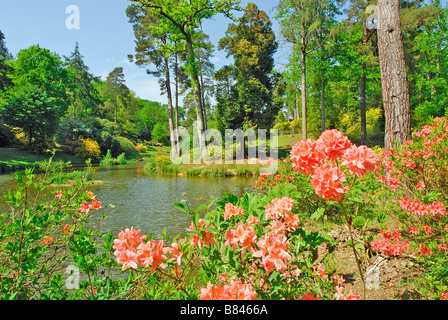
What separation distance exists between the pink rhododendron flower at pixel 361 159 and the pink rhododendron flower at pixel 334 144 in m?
0.10

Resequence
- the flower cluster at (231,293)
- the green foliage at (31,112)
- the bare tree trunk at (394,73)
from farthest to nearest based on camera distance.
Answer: the green foliage at (31,112) < the bare tree trunk at (394,73) < the flower cluster at (231,293)

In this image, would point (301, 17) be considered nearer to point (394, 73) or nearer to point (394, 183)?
point (394, 73)

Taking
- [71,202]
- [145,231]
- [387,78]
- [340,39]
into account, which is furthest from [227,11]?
[71,202]

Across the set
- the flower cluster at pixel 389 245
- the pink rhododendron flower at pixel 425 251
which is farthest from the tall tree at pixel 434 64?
the flower cluster at pixel 389 245

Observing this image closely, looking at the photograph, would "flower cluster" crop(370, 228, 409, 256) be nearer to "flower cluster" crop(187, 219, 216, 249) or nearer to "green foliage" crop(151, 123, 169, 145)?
"flower cluster" crop(187, 219, 216, 249)

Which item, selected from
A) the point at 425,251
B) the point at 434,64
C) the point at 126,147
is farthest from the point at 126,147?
Answer: the point at 425,251

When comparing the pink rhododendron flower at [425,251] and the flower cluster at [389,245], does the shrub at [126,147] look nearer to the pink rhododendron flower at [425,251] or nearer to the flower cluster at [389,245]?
the flower cluster at [389,245]

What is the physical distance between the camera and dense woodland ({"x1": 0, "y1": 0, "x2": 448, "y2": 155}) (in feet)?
49.3

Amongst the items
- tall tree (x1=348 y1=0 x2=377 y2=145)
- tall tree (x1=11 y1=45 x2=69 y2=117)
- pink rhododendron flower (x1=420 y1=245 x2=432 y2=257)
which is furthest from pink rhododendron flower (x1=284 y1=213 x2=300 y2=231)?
tall tree (x1=11 y1=45 x2=69 y2=117)

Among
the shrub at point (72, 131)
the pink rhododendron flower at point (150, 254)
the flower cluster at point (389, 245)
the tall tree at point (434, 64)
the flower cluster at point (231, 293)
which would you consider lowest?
the flower cluster at point (389, 245)

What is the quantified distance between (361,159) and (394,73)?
4.30 meters

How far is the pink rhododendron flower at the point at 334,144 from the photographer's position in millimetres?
1377

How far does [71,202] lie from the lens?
1868 millimetres

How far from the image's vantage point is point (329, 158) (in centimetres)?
143
